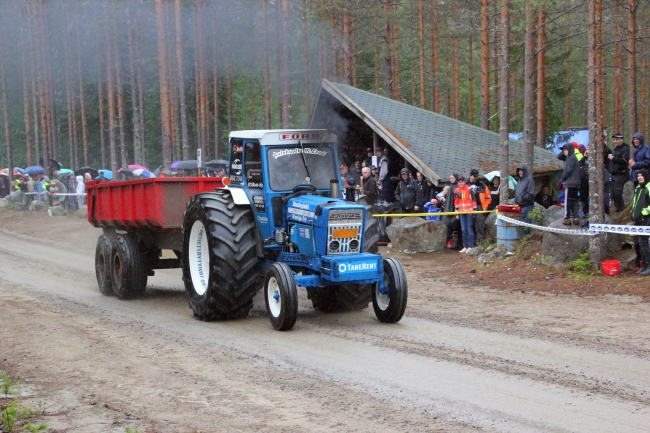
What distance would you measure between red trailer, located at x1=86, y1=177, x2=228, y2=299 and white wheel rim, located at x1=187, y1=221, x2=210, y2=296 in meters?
0.93

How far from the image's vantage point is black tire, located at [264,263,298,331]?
996 centimetres

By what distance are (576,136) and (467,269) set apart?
77.0 ft

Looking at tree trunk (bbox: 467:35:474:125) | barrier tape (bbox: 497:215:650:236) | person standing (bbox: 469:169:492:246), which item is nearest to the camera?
barrier tape (bbox: 497:215:650:236)

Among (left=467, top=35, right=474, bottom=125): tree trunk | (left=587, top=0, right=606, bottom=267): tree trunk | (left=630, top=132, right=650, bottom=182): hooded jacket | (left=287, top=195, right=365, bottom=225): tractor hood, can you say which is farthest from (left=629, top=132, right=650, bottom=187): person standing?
(left=467, top=35, right=474, bottom=125): tree trunk

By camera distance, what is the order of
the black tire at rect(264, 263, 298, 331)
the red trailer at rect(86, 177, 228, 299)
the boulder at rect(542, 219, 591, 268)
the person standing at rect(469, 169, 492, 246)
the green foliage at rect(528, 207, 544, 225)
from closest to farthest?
the black tire at rect(264, 263, 298, 331), the red trailer at rect(86, 177, 228, 299), the boulder at rect(542, 219, 591, 268), the green foliage at rect(528, 207, 544, 225), the person standing at rect(469, 169, 492, 246)

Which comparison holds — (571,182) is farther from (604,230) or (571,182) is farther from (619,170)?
(619,170)

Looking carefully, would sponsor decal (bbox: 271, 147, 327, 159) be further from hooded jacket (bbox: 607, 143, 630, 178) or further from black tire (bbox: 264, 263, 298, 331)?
hooded jacket (bbox: 607, 143, 630, 178)

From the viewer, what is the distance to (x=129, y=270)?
13672 millimetres

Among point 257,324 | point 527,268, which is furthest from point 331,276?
point 527,268

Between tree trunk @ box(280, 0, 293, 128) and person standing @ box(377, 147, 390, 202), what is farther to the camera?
tree trunk @ box(280, 0, 293, 128)

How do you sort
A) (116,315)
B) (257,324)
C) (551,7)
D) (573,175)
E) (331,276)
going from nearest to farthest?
1. (331,276)
2. (257,324)
3. (116,315)
4. (573,175)
5. (551,7)

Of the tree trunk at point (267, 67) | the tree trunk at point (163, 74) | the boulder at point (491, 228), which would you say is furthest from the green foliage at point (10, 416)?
the tree trunk at point (267, 67)

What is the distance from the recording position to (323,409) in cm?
679

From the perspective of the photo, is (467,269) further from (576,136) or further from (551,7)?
(576,136)
